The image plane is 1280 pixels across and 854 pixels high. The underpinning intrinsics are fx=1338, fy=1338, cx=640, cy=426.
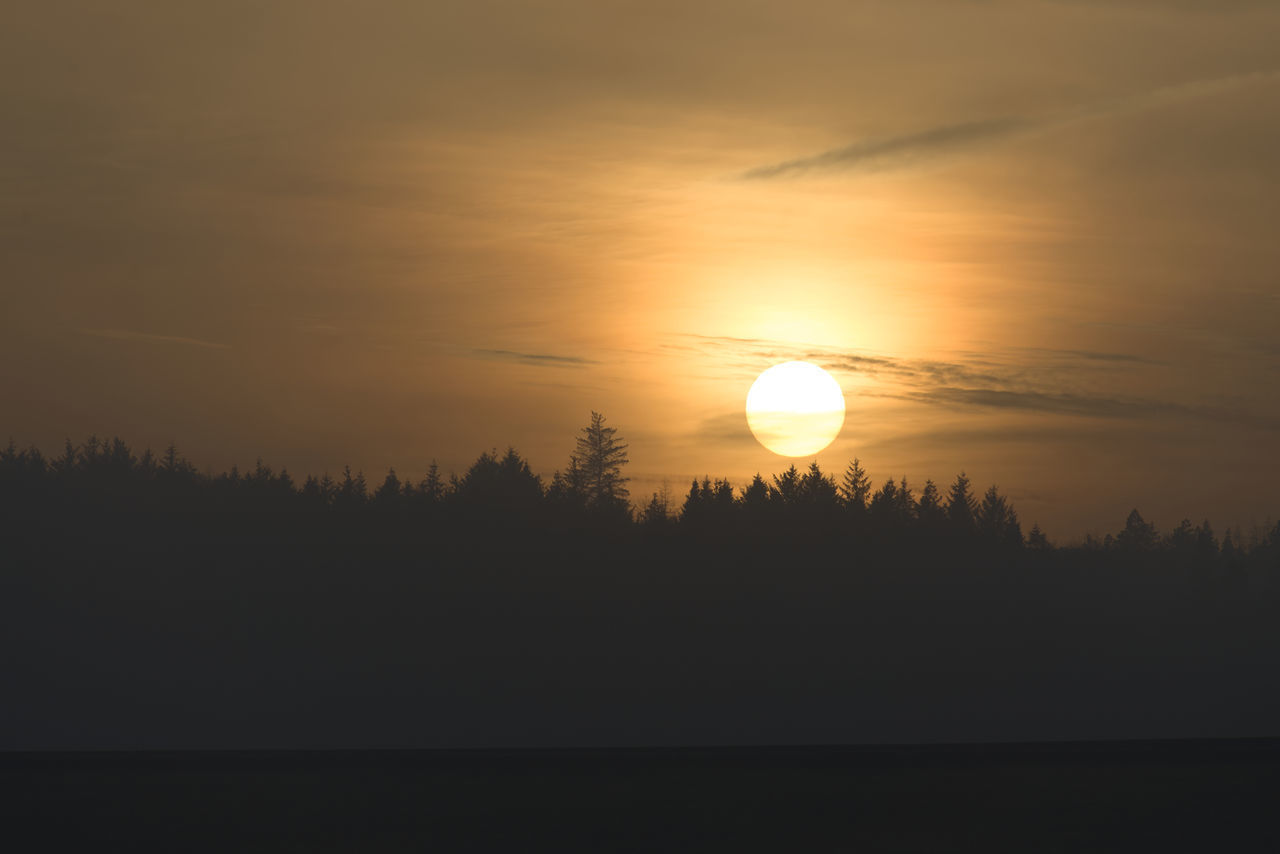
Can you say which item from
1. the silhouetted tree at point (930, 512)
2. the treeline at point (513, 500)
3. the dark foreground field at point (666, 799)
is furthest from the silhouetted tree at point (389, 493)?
the dark foreground field at point (666, 799)

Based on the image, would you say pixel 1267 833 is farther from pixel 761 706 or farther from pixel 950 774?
pixel 761 706

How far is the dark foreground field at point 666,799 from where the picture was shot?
36.4 feet

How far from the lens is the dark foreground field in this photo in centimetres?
1109

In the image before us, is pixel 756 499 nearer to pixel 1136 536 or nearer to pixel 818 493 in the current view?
pixel 818 493

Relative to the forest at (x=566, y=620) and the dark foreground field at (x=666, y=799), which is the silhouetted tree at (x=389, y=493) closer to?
the forest at (x=566, y=620)

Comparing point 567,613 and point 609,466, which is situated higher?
point 609,466

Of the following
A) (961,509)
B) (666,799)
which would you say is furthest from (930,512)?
(666,799)

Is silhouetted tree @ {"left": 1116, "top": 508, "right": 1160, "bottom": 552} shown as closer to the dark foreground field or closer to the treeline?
the treeline

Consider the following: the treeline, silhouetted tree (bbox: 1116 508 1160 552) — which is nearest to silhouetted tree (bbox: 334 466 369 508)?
the treeline

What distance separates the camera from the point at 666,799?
12578 mm

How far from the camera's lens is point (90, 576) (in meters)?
92.0

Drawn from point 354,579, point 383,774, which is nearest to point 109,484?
point 354,579

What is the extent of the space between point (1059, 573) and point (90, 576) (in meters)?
71.7

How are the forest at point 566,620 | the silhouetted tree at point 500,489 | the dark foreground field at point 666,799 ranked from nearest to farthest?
the dark foreground field at point 666,799, the forest at point 566,620, the silhouetted tree at point 500,489
